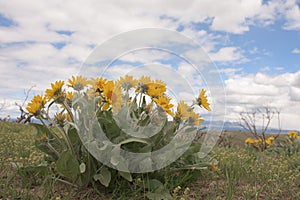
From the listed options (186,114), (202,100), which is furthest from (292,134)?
(186,114)

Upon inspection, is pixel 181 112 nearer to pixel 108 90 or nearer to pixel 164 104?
pixel 164 104

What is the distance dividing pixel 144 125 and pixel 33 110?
2.91 feet

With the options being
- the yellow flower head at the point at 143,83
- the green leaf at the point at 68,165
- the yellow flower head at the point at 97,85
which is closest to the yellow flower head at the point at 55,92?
the yellow flower head at the point at 97,85

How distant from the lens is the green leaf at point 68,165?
2.32m

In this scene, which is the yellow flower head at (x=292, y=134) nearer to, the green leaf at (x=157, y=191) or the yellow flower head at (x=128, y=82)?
the green leaf at (x=157, y=191)

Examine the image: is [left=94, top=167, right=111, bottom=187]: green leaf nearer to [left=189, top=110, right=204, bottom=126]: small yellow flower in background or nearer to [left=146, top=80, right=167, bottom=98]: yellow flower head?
[left=146, top=80, right=167, bottom=98]: yellow flower head

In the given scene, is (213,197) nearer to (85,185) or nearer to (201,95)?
(201,95)

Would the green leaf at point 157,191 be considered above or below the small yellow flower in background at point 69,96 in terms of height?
below

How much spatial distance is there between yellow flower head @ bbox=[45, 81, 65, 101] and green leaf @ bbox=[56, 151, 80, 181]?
47cm

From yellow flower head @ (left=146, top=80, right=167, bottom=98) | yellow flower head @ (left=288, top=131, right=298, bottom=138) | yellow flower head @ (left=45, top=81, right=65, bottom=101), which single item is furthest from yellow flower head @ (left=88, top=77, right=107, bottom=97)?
yellow flower head @ (left=288, top=131, right=298, bottom=138)

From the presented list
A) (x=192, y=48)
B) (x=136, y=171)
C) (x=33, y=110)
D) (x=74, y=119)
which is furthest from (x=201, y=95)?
(x=33, y=110)

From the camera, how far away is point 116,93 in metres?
2.49

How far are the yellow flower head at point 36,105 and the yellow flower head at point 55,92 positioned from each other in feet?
0.22

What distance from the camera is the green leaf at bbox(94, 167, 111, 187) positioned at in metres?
2.41
